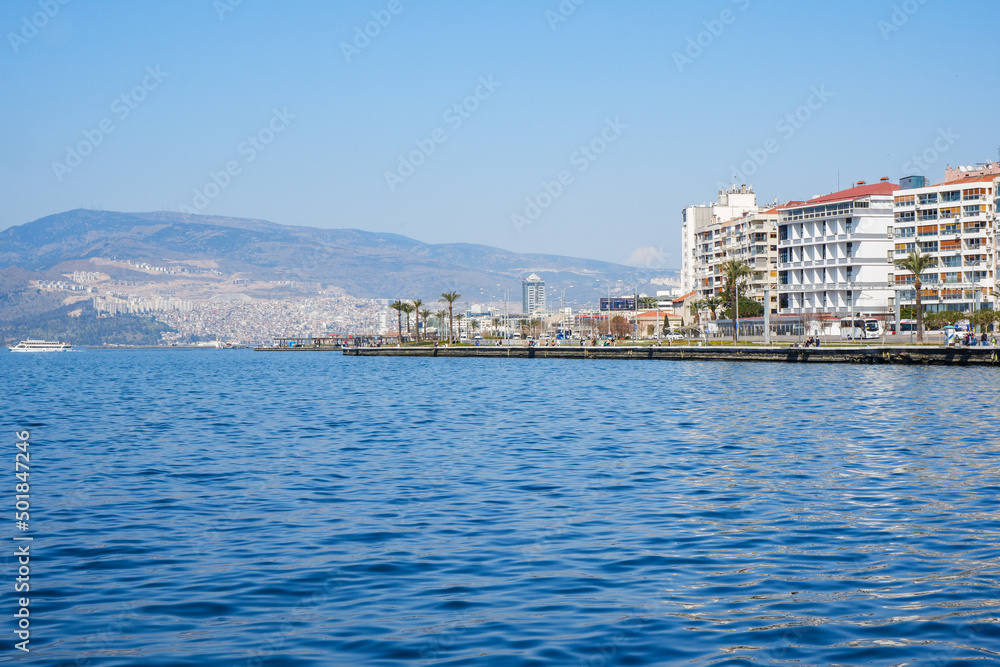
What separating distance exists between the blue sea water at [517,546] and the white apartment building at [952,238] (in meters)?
97.2

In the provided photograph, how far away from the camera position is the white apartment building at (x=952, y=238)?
12012 cm

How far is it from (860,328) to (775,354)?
86.1 ft

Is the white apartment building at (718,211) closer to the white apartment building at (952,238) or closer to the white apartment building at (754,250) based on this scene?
the white apartment building at (754,250)

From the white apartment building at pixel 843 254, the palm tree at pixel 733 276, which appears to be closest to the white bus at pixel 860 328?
the white apartment building at pixel 843 254

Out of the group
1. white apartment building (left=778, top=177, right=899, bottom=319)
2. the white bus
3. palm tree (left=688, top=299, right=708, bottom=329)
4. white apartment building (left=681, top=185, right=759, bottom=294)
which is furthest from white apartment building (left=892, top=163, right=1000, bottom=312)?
white apartment building (left=681, top=185, right=759, bottom=294)

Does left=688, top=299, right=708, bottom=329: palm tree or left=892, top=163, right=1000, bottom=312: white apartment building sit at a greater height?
left=892, top=163, right=1000, bottom=312: white apartment building

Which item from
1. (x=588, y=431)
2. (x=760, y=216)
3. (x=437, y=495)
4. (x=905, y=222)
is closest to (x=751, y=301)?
(x=760, y=216)

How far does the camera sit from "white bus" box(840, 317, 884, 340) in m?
114

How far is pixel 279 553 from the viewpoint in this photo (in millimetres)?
14352

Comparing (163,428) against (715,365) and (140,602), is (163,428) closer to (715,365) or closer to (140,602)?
(140,602)

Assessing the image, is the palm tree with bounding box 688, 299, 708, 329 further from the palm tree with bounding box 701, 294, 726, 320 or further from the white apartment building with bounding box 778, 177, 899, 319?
the white apartment building with bounding box 778, 177, 899, 319

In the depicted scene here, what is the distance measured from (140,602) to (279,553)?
8.92 feet

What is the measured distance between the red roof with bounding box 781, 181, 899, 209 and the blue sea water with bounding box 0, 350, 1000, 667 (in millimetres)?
113627

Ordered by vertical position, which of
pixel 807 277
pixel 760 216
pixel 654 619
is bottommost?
pixel 654 619
